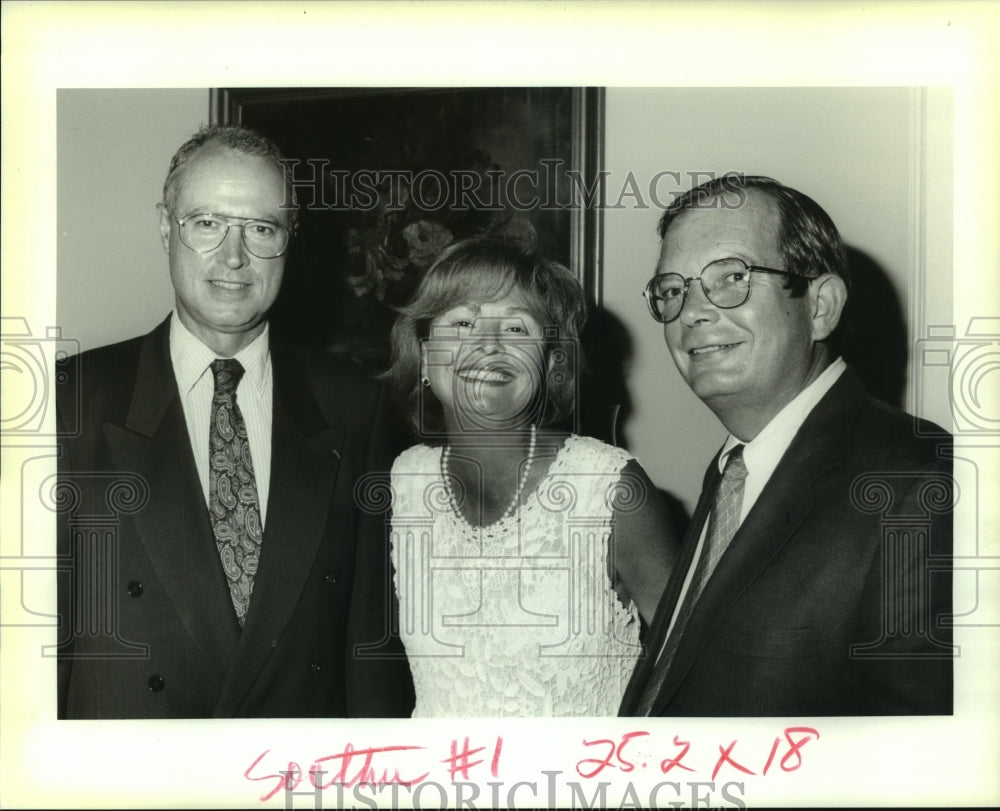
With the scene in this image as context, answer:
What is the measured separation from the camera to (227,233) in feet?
7.45

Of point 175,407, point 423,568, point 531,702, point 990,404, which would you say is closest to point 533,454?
point 423,568

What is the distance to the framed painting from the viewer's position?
2.30 metres

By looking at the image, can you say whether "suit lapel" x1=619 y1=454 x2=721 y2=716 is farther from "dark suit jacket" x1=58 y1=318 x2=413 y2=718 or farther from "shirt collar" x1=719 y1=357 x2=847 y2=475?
"dark suit jacket" x1=58 y1=318 x2=413 y2=718

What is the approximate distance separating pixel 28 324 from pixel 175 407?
37cm

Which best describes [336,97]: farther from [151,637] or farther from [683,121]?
[151,637]

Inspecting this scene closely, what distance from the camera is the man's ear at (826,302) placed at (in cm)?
228

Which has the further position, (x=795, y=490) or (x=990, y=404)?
Result: (x=990, y=404)

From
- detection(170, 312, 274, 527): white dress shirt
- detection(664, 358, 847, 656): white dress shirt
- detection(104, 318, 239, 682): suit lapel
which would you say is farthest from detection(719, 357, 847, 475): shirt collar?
detection(104, 318, 239, 682): suit lapel

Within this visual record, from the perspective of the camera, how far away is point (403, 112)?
2.31 m

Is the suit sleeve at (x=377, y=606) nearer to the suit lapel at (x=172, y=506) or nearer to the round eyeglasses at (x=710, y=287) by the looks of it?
the suit lapel at (x=172, y=506)

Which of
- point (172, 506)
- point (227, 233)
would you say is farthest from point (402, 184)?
point (172, 506)

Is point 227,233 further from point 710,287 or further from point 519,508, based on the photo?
point 710,287

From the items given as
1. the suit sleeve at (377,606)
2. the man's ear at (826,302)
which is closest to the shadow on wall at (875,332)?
the man's ear at (826,302)

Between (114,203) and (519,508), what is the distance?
3.50 feet
